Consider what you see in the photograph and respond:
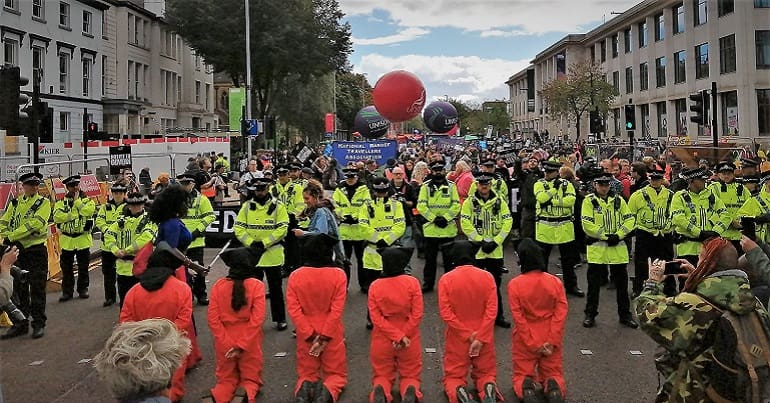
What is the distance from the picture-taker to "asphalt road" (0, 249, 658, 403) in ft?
20.1

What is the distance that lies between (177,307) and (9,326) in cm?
421

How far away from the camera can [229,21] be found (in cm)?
3997

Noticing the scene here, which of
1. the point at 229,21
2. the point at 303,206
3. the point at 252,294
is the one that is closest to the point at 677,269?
the point at 252,294

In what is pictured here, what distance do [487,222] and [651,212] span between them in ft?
8.23

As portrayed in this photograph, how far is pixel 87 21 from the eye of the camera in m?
39.4

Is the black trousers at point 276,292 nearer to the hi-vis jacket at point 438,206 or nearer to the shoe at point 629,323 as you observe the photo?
the hi-vis jacket at point 438,206

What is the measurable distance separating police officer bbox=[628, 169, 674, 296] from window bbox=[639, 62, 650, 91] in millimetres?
46861

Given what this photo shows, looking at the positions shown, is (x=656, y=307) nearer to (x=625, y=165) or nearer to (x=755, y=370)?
(x=755, y=370)

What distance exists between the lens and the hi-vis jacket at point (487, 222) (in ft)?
27.4

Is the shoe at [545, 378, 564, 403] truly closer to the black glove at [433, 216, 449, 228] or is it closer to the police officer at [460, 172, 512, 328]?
the police officer at [460, 172, 512, 328]

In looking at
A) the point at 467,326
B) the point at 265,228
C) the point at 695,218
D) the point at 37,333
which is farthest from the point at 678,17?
the point at 37,333

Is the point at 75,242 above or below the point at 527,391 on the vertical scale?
above

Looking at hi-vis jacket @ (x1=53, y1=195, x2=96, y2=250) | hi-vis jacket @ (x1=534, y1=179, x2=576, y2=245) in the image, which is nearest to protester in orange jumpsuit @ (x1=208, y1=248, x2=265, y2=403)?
hi-vis jacket @ (x1=53, y1=195, x2=96, y2=250)

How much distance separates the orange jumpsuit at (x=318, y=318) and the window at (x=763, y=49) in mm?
38717
